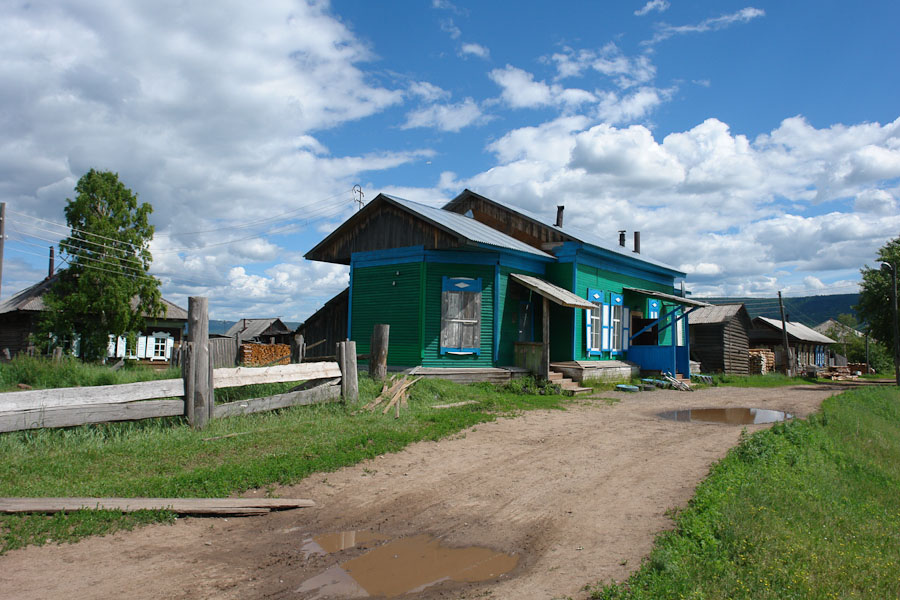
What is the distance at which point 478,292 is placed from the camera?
17.2 metres

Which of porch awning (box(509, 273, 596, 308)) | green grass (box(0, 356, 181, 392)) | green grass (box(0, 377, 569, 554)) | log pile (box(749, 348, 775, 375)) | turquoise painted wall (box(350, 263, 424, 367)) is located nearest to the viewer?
green grass (box(0, 377, 569, 554))

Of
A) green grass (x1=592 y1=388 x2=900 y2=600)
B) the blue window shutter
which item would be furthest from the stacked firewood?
the blue window shutter

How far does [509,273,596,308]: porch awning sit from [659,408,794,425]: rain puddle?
4.00 metres

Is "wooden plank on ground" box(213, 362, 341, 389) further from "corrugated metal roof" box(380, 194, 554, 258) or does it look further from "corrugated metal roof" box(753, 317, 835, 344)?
"corrugated metal roof" box(753, 317, 835, 344)

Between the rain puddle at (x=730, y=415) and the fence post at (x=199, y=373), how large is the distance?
8901 mm

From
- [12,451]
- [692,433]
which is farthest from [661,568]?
[12,451]

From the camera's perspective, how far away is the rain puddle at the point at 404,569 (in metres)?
4.25

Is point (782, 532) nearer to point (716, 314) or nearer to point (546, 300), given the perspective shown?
point (546, 300)

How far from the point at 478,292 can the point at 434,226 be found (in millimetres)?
2269

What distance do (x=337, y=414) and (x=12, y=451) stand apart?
15.1 ft

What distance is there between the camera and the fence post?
8.83 m

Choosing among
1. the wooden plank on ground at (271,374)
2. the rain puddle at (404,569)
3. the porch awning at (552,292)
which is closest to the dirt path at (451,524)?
the rain puddle at (404,569)

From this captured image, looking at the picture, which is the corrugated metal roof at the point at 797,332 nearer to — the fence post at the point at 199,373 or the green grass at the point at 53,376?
the green grass at the point at 53,376

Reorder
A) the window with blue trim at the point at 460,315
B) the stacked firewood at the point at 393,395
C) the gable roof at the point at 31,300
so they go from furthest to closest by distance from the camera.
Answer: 1. the gable roof at the point at 31,300
2. the window with blue trim at the point at 460,315
3. the stacked firewood at the point at 393,395
